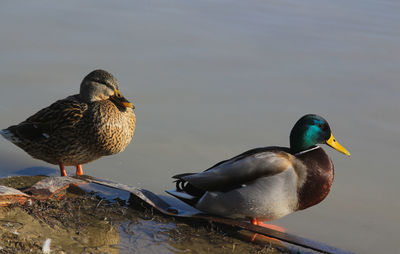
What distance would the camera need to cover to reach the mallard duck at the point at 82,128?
4.49 meters

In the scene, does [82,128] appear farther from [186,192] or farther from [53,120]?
[186,192]

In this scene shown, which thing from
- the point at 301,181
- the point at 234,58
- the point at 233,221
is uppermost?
the point at 234,58

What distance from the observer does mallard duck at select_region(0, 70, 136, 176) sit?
4.49m

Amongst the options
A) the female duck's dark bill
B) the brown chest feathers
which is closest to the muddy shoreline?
the brown chest feathers

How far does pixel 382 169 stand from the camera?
4.64m

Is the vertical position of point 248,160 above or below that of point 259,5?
below

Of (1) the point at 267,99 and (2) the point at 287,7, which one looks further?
(2) the point at 287,7

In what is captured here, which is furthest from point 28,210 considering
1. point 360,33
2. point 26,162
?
point 360,33

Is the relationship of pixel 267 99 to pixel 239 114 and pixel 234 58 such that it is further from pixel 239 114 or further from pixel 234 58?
pixel 234 58

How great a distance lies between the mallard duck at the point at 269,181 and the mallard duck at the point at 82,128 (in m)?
0.78

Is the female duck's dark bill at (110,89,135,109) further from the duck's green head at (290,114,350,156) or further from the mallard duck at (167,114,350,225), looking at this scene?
the duck's green head at (290,114,350,156)

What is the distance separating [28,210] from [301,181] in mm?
1620

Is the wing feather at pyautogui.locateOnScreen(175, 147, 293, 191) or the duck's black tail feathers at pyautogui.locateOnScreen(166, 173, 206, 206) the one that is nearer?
the wing feather at pyautogui.locateOnScreen(175, 147, 293, 191)

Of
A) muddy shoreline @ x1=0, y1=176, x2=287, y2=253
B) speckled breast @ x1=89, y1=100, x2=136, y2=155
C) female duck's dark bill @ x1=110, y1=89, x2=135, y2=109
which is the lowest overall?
muddy shoreline @ x1=0, y1=176, x2=287, y2=253
